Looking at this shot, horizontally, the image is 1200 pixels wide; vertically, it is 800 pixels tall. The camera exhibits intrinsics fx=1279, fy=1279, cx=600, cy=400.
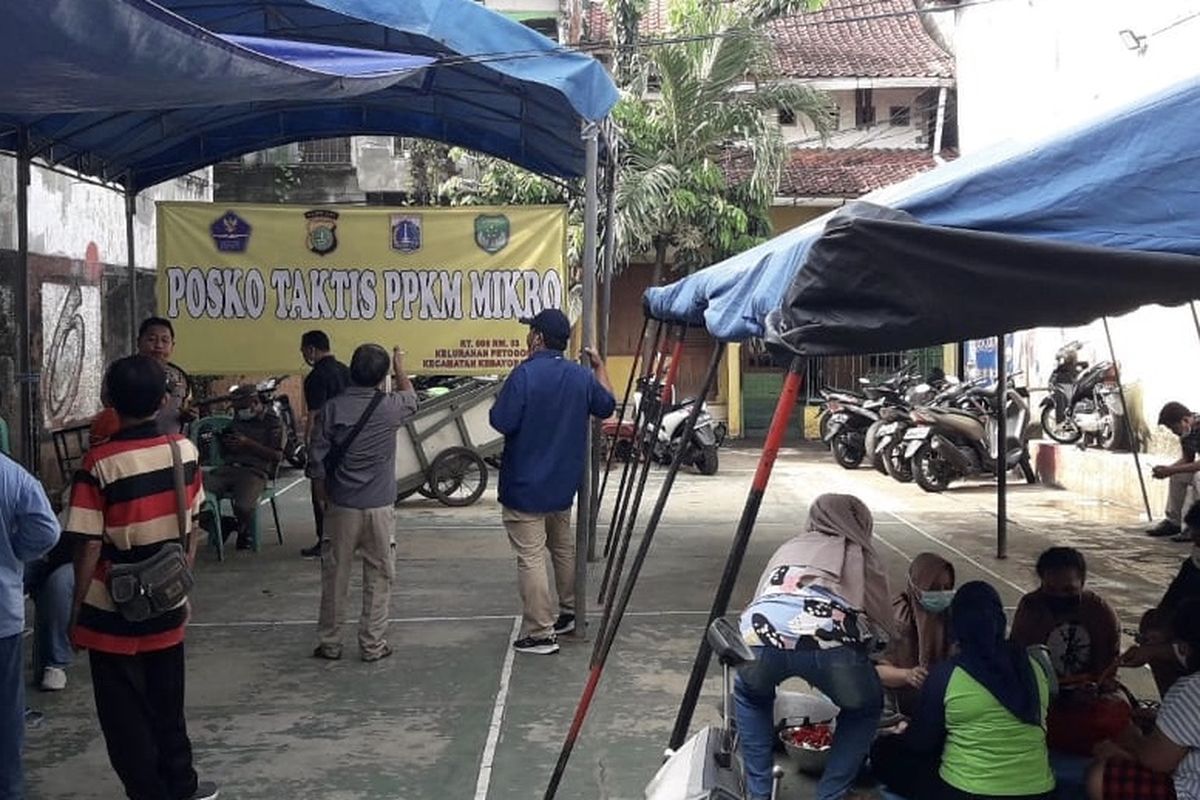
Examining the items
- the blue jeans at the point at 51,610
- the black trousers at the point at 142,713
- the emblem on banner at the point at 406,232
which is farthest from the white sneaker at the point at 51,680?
the emblem on banner at the point at 406,232

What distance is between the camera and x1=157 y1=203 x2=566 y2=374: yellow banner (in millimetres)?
8648

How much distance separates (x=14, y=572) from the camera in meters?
3.81

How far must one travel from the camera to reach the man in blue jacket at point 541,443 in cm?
626

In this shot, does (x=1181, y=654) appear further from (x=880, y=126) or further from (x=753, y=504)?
(x=880, y=126)

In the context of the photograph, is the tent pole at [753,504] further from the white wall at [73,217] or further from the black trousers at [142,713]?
the white wall at [73,217]

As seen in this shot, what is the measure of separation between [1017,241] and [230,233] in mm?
6807

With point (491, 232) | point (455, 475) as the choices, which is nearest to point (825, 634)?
point (491, 232)

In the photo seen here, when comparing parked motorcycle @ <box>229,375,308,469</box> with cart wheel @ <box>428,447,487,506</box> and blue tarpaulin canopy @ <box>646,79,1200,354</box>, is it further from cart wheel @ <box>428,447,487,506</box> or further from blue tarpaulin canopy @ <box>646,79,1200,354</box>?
blue tarpaulin canopy @ <box>646,79,1200,354</box>

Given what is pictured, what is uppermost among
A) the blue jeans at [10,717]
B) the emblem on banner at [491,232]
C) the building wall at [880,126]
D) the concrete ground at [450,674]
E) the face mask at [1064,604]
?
the building wall at [880,126]

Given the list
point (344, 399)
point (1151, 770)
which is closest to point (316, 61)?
point (344, 399)

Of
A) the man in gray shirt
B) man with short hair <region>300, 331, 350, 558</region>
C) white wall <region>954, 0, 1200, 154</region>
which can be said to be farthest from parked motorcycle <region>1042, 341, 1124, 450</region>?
the man in gray shirt

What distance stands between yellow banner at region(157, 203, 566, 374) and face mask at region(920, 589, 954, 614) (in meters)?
4.77

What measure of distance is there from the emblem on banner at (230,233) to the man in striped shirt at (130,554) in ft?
15.8

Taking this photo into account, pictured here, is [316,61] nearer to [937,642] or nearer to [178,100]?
[178,100]
